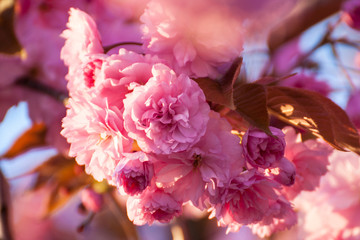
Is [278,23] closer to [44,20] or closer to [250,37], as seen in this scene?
[250,37]

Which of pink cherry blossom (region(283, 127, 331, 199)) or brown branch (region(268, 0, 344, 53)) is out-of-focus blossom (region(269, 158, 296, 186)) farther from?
brown branch (region(268, 0, 344, 53))

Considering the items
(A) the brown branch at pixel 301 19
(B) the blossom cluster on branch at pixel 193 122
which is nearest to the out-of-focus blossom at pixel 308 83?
(A) the brown branch at pixel 301 19

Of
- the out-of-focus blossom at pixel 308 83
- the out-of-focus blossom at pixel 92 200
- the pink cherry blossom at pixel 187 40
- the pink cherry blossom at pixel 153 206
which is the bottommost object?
the out-of-focus blossom at pixel 92 200

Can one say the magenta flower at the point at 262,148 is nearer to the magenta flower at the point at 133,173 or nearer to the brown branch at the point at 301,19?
the magenta flower at the point at 133,173

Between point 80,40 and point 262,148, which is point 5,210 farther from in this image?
point 262,148

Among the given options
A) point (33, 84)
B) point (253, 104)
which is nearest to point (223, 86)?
point (253, 104)

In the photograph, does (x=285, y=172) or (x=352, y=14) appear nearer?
(x=285, y=172)
